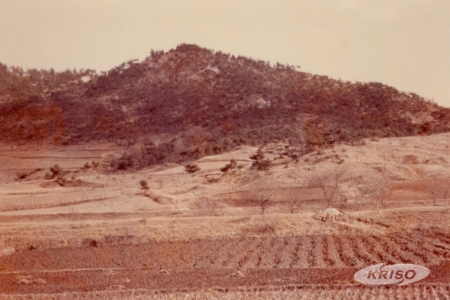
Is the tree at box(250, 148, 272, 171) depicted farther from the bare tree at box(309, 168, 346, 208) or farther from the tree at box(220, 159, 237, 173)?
the bare tree at box(309, 168, 346, 208)

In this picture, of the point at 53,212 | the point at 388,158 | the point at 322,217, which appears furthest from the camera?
the point at 388,158

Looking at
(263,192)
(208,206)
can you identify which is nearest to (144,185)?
(208,206)

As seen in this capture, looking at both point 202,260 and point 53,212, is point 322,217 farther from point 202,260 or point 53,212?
point 53,212

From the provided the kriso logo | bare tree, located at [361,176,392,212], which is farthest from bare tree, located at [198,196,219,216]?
the kriso logo

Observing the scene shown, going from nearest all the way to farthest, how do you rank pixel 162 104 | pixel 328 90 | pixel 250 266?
1. pixel 250 266
2. pixel 328 90
3. pixel 162 104

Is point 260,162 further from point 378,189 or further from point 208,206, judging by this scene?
point 378,189

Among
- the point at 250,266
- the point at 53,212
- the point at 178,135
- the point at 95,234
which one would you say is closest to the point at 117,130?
the point at 178,135
